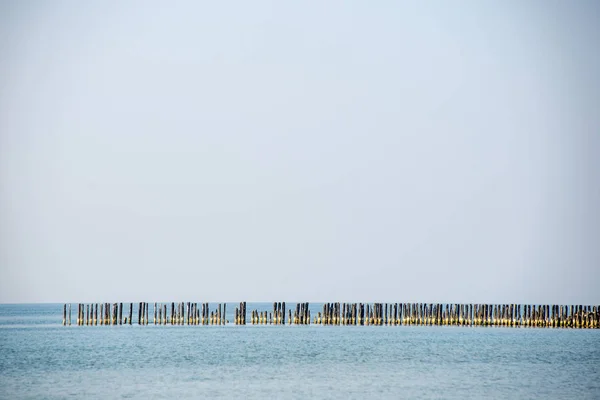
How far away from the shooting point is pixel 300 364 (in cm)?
4947

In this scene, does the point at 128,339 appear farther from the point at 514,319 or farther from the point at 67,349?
the point at 514,319

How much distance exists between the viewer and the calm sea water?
39031 millimetres

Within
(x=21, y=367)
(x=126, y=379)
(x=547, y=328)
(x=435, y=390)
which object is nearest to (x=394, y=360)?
(x=435, y=390)

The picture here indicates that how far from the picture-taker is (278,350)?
57594mm

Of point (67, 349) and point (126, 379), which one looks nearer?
point (126, 379)

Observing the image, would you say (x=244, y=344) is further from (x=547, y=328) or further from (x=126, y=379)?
(x=547, y=328)

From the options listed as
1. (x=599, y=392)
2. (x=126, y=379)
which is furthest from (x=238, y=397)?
(x=599, y=392)

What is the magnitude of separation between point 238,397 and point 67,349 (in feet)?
76.7

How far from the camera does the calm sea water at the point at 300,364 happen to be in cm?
3903

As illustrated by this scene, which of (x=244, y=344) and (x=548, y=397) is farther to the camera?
(x=244, y=344)

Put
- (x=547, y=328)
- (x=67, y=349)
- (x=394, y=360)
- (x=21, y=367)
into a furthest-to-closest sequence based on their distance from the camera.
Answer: (x=547, y=328) → (x=67, y=349) → (x=394, y=360) → (x=21, y=367)

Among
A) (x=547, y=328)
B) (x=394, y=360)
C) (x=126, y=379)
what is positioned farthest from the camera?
(x=547, y=328)

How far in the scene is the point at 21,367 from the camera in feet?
156

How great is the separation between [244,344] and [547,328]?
2754 centimetres
